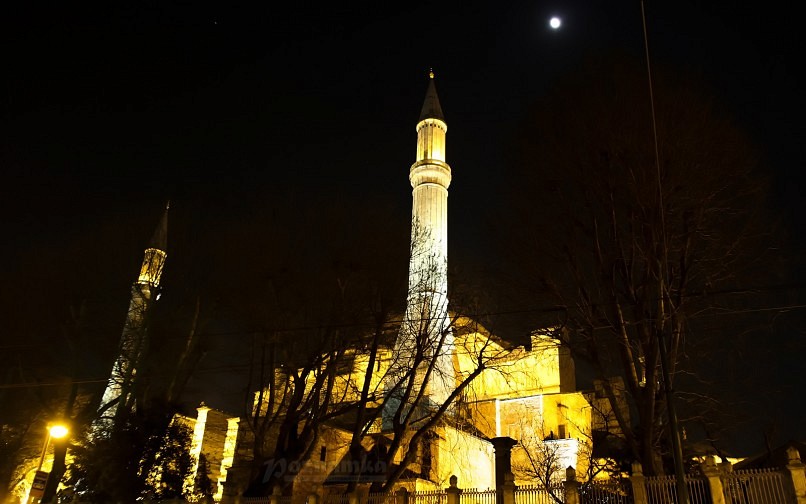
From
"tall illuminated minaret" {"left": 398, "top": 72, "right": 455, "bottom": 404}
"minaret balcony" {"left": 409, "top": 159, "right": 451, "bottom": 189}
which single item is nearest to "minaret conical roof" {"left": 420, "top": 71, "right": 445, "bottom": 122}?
"tall illuminated minaret" {"left": 398, "top": 72, "right": 455, "bottom": 404}

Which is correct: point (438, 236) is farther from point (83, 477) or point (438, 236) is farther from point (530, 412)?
point (83, 477)

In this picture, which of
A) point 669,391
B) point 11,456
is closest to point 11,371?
point 11,456

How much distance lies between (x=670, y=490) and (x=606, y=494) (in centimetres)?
155

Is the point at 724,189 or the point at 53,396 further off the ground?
A: the point at 724,189

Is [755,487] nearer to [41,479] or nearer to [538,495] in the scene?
[538,495]

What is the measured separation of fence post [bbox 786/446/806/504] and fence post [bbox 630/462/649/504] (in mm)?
2609

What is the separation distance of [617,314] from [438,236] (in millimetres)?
23268

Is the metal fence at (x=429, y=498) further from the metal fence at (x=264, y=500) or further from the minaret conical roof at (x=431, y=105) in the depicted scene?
the minaret conical roof at (x=431, y=105)

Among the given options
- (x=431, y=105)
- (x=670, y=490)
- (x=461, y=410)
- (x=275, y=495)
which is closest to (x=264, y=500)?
(x=275, y=495)

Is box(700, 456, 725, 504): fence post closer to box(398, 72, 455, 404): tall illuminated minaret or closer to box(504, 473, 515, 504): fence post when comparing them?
box(504, 473, 515, 504): fence post

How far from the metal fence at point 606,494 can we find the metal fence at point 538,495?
597 mm

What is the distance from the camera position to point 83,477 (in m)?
18.6

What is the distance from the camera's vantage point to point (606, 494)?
13516 mm

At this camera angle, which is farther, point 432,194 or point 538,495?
point 432,194
